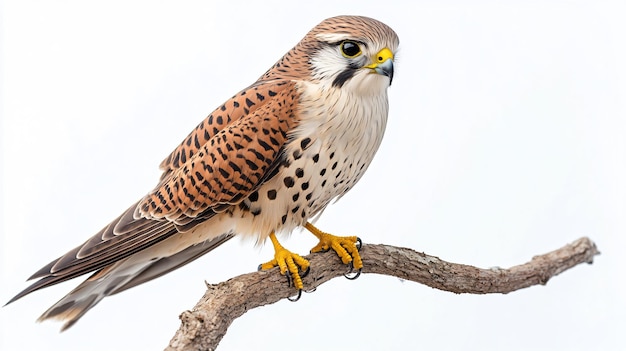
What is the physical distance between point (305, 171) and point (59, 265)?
1149 millimetres

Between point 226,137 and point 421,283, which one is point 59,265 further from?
point 421,283

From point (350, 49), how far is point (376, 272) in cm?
117

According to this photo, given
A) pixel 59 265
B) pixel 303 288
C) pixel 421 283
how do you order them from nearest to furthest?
pixel 59 265 → pixel 303 288 → pixel 421 283

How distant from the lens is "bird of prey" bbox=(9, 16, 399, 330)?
3455 millimetres

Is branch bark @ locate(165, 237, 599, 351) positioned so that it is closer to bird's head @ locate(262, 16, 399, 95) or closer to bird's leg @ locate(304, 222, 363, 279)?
bird's leg @ locate(304, 222, 363, 279)

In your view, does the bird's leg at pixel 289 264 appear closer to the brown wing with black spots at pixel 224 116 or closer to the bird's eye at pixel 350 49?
the brown wing with black spots at pixel 224 116

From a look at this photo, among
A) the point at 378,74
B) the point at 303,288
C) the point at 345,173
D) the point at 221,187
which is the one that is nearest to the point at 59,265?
the point at 221,187

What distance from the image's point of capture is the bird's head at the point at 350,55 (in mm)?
3436

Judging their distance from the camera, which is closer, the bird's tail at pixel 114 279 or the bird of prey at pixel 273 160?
the bird of prey at pixel 273 160

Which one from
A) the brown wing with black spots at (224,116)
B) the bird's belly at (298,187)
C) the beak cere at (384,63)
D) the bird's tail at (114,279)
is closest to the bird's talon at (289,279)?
the bird's belly at (298,187)

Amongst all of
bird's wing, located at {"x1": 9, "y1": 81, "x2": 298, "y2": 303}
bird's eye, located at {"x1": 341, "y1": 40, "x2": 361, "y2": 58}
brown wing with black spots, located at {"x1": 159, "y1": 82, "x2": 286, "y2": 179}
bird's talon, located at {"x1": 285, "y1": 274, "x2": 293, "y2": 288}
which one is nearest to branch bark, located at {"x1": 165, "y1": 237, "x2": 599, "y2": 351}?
bird's talon, located at {"x1": 285, "y1": 274, "x2": 293, "y2": 288}

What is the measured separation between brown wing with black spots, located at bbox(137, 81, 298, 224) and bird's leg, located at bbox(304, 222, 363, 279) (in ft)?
1.89

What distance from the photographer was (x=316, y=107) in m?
3.47

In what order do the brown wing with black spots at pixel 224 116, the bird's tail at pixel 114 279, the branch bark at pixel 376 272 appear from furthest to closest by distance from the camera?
the bird's tail at pixel 114 279 < the brown wing with black spots at pixel 224 116 < the branch bark at pixel 376 272
